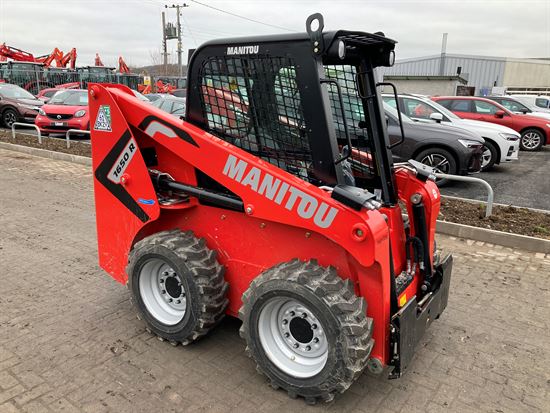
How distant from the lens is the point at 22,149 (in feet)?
40.4

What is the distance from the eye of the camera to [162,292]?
363cm

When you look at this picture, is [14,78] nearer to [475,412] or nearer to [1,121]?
[1,121]

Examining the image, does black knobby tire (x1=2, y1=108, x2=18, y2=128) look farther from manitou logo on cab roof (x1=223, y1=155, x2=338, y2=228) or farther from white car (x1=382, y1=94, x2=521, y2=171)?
manitou logo on cab roof (x1=223, y1=155, x2=338, y2=228)

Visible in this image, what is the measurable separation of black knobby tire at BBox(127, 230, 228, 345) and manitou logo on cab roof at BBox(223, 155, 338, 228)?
66 cm

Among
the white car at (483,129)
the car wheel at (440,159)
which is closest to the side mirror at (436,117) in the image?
the white car at (483,129)

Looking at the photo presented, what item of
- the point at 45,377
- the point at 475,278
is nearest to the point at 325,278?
the point at 45,377

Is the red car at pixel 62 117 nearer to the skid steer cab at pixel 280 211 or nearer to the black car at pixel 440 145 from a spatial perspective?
the black car at pixel 440 145

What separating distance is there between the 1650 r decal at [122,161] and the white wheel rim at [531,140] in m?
15.0

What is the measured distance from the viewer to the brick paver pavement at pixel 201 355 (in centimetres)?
296

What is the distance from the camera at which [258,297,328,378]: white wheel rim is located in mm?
2914

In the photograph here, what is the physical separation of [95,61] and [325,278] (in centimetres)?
3528

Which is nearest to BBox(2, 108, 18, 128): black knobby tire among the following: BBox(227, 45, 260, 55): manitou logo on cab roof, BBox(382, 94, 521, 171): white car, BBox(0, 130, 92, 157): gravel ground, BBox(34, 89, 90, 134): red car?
BBox(0, 130, 92, 157): gravel ground

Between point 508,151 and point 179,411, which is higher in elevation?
point 508,151

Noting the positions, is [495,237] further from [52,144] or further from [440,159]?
[52,144]
